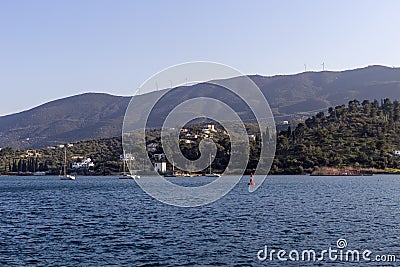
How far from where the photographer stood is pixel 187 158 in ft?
541

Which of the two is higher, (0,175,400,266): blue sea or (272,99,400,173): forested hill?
(272,99,400,173): forested hill

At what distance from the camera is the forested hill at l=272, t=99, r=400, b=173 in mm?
165375

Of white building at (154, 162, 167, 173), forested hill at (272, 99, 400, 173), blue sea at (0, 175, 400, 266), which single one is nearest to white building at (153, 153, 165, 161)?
white building at (154, 162, 167, 173)

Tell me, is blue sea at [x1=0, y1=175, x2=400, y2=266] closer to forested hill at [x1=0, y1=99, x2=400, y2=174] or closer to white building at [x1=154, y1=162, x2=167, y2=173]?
forested hill at [x1=0, y1=99, x2=400, y2=174]

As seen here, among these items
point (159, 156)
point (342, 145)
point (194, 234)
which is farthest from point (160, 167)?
point (194, 234)

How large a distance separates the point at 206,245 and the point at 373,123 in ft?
553

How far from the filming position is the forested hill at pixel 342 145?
165375 mm

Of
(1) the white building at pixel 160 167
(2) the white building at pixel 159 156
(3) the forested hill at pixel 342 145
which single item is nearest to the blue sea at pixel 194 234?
(3) the forested hill at pixel 342 145

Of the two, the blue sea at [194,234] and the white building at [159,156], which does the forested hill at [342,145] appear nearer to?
the white building at [159,156]

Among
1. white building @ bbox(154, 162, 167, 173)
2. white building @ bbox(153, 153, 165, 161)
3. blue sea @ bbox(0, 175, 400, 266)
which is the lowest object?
blue sea @ bbox(0, 175, 400, 266)

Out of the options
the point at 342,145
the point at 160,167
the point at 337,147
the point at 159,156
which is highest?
the point at 342,145

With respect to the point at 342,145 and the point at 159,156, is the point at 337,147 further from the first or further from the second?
the point at 159,156

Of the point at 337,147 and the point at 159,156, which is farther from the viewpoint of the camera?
the point at 159,156

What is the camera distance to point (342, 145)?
175625mm
